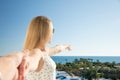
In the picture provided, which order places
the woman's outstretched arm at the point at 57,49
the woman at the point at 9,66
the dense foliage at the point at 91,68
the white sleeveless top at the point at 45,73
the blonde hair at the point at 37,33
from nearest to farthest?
1. the woman at the point at 9,66
2. the blonde hair at the point at 37,33
3. the white sleeveless top at the point at 45,73
4. the woman's outstretched arm at the point at 57,49
5. the dense foliage at the point at 91,68

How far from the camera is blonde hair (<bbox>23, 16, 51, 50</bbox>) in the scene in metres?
1.04

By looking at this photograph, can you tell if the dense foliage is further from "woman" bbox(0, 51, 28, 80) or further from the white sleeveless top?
"woman" bbox(0, 51, 28, 80)

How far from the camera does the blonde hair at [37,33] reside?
1.04 meters

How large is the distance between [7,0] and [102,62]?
4.37 ft

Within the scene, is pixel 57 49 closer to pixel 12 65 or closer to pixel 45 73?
pixel 45 73

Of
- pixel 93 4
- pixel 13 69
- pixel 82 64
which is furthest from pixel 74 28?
pixel 13 69

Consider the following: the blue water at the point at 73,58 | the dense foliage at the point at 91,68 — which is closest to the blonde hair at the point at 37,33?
the blue water at the point at 73,58

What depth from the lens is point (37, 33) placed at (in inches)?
41.0

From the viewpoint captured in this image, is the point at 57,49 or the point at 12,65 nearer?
the point at 12,65

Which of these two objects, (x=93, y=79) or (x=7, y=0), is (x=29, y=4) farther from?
(x=93, y=79)

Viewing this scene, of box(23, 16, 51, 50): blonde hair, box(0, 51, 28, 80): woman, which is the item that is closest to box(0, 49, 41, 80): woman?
box(0, 51, 28, 80): woman

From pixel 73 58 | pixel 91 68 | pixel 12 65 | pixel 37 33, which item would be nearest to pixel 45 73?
pixel 37 33

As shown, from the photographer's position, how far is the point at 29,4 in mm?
3645

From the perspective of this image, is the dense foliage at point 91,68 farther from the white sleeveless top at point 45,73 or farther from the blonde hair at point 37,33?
the blonde hair at point 37,33
